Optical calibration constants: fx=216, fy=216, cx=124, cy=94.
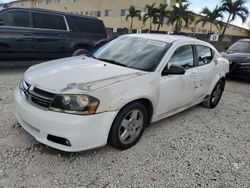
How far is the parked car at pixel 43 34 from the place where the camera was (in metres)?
6.10

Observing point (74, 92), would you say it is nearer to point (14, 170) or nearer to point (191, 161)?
point (14, 170)

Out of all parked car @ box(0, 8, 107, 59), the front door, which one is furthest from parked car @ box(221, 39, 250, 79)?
parked car @ box(0, 8, 107, 59)

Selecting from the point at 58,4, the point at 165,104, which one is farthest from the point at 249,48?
the point at 58,4

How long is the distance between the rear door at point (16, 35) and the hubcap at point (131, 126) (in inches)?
192

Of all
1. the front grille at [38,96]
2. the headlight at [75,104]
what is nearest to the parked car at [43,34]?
the front grille at [38,96]

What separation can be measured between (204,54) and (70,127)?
10.6 feet

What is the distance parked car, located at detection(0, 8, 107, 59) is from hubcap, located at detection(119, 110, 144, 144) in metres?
4.89

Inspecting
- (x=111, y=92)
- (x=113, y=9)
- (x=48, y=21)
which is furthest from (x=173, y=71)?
(x=113, y=9)

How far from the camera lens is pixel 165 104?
3.37 metres

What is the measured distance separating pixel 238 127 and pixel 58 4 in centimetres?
4974

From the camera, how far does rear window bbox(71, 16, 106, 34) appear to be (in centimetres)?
747

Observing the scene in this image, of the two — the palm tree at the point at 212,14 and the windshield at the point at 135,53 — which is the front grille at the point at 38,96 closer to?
Result: the windshield at the point at 135,53

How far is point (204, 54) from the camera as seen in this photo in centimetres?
440

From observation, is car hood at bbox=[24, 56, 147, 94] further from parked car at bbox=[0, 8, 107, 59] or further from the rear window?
the rear window
